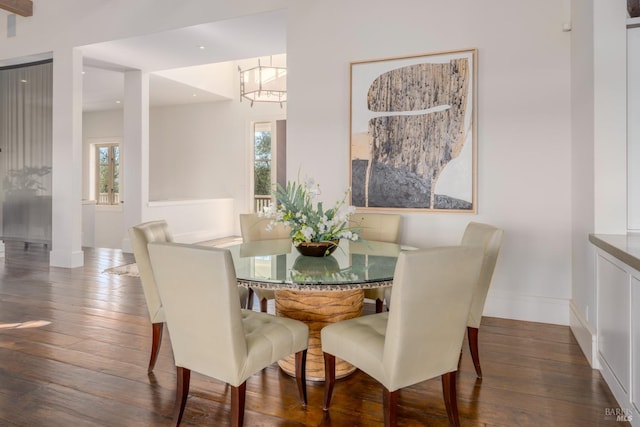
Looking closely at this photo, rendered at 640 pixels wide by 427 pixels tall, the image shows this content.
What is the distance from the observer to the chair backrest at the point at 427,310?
5.35 feet

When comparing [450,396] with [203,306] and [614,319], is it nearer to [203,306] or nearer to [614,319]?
[614,319]

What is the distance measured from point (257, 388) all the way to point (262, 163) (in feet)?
23.1

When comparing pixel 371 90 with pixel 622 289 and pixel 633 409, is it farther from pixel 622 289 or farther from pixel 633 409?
pixel 633 409

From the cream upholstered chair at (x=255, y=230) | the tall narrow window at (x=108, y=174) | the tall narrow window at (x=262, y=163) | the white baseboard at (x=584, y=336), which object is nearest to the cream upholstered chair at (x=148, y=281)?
the cream upholstered chair at (x=255, y=230)

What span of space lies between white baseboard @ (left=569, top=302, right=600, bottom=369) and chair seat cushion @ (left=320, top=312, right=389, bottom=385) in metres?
1.44

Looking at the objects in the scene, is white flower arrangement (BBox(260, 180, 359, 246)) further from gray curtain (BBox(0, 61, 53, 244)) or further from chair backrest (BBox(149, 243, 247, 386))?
gray curtain (BBox(0, 61, 53, 244))

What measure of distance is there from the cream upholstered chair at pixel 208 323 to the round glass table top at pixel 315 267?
27 cm

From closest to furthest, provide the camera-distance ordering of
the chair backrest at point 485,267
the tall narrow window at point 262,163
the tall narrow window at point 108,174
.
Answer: the chair backrest at point 485,267, the tall narrow window at point 262,163, the tall narrow window at point 108,174

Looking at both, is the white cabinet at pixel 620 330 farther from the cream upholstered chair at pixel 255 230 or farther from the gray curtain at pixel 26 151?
the gray curtain at pixel 26 151

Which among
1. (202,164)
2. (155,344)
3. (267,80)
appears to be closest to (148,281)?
(155,344)

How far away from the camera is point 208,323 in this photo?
1739mm

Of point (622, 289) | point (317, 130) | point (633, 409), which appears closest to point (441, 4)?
point (317, 130)

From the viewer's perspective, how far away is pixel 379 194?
397 cm

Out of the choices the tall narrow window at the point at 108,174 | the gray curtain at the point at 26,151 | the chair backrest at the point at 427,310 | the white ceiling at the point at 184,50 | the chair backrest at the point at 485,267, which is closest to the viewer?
the chair backrest at the point at 427,310
